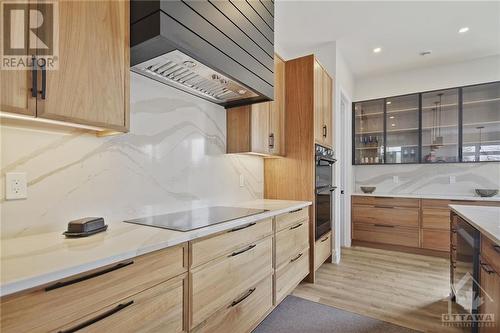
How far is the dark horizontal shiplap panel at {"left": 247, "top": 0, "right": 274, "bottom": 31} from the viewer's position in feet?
6.14

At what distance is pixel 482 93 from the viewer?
3.75 metres

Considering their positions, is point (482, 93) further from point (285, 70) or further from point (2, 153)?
point (2, 153)

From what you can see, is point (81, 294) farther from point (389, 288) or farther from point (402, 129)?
point (402, 129)

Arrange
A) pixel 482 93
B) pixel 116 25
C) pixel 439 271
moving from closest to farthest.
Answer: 1. pixel 116 25
2. pixel 439 271
3. pixel 482 93

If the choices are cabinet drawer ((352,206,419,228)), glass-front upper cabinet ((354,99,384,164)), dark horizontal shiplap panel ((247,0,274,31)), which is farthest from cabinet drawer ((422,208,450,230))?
dark horizontal shiplap panel ((247,0,274,31))

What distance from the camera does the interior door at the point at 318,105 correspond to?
2727 millimetres

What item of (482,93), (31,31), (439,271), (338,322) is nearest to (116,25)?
(31,31)

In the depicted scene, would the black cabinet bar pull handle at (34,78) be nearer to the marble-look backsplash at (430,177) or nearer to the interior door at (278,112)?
the interior door at (278,112)

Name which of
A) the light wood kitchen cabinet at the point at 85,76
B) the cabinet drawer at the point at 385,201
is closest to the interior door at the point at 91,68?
the light wood kitchen cabinet at the point at 85,76

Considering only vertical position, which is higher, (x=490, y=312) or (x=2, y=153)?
(x=2, y=153)

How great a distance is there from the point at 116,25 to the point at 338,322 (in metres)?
2.48

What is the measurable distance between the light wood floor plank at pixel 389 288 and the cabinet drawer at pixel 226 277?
0.97 m

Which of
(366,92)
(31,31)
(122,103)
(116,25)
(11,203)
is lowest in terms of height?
(11,203)

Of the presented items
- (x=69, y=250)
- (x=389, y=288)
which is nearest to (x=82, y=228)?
(x=69, y=250)
